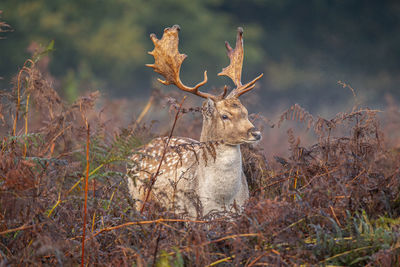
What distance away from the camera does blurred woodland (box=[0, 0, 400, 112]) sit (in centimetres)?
2445

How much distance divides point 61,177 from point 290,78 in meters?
24.4

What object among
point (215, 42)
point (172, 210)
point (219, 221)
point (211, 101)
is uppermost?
point (215, 42)

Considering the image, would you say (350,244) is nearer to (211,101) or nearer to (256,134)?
(256,134)

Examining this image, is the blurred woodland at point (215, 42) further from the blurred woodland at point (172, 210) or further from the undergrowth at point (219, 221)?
the undergrowth at point (219, 221)

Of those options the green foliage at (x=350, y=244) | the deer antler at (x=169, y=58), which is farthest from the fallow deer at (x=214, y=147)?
the green foliage at (x=350, y=244)

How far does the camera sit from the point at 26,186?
10.2 ft

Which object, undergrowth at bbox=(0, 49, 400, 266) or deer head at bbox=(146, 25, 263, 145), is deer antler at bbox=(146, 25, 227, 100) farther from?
undergrowth at bbox=(0, 49, 400, 266)

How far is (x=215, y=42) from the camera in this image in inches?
992

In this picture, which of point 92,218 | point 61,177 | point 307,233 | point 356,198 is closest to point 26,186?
point 61,177

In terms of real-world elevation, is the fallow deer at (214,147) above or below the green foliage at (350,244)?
above

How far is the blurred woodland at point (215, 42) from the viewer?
963 inches

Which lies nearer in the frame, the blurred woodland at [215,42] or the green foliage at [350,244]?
the green foliage at [350,244]

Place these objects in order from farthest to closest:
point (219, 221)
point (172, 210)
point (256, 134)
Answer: point (256, 134) < point (172, 210) < point (219, 221)

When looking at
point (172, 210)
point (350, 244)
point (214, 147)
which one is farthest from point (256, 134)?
point (350, 244)
